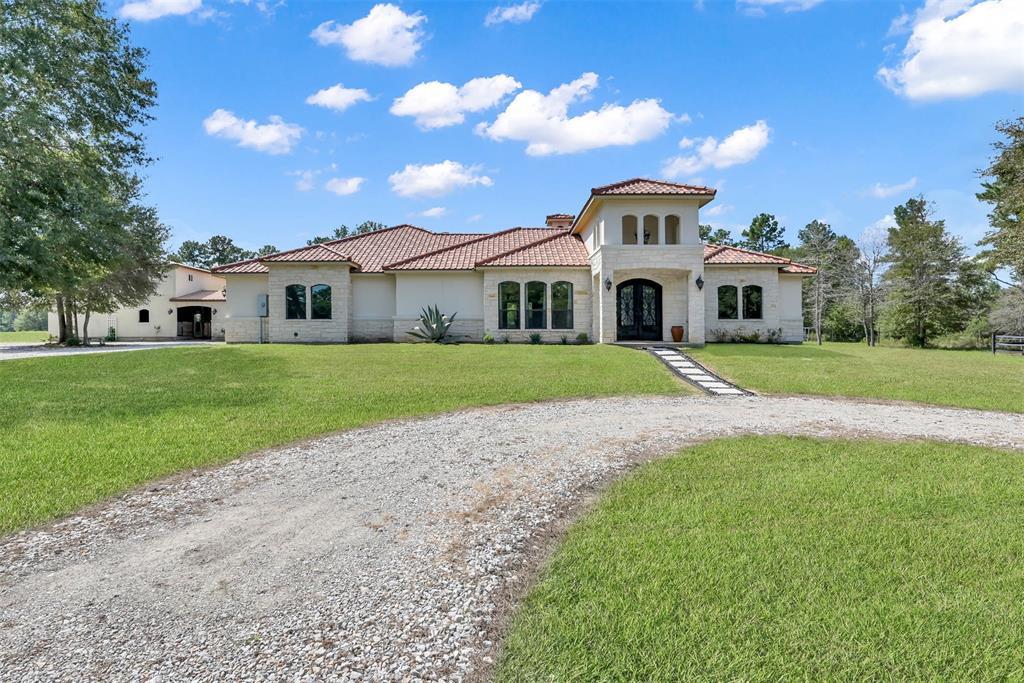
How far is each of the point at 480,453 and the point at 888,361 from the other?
15.9m

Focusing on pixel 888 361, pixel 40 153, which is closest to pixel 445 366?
pixel 40 153

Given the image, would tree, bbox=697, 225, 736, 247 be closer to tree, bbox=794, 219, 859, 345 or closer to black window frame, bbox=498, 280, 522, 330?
tree, bbox=794, 219, 859, 345

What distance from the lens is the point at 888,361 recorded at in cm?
1616

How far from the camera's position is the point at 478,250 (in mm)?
24172

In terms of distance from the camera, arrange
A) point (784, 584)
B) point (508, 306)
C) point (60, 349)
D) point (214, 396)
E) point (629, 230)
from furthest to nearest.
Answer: point (60, 349), point (508, 306), point (629, 230), point (214, 396), point (784, 584)

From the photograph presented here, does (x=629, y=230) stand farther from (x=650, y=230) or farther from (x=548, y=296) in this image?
(x=548, y=296)

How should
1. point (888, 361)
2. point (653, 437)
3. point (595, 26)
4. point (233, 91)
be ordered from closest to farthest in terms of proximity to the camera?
point (653, 437)
point (595, 26)
point (233, 91)
point (888, 361)

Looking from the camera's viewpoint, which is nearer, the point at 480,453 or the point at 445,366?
the point at 480,453

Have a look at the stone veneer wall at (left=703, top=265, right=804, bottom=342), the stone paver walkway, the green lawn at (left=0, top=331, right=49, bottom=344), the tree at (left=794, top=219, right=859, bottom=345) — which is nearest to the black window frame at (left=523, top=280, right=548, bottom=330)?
the stone paver walkway

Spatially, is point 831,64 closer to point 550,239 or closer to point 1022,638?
point 550,239

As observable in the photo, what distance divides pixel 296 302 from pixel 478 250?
845cm

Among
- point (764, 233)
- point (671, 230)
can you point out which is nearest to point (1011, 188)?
point (671, 230)

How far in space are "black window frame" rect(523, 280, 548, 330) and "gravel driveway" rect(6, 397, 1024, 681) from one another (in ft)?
49.0

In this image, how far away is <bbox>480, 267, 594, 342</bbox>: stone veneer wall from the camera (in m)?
21.2
